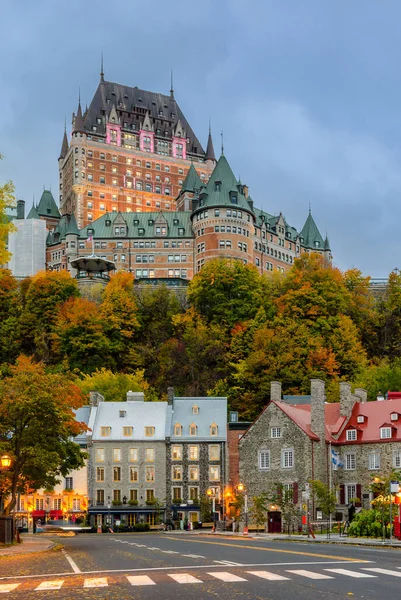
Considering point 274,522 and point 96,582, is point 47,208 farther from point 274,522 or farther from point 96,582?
point 96,582

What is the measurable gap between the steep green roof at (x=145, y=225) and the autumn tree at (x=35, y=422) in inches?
4664

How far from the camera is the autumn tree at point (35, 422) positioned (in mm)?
37219

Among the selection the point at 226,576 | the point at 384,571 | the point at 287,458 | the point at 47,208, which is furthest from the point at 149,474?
the point at 47,208

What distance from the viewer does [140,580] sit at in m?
17.2

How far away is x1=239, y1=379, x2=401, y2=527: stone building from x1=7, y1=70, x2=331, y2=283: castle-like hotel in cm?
7349

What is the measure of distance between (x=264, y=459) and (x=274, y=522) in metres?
5.17

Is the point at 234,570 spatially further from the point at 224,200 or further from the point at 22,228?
the point at 22,228

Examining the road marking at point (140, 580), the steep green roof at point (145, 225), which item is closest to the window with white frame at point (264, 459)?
the road marking at point (140, 580)

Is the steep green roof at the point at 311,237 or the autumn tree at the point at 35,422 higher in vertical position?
the steep green roof at the point at 311,237

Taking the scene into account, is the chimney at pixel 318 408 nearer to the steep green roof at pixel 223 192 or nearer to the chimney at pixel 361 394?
the chimney at pixel 361 394

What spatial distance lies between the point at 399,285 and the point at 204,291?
93.4 ft

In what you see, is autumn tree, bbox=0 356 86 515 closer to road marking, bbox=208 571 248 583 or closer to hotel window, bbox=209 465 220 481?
road marking, bbox=208 571 248 583

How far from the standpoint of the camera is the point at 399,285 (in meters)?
123

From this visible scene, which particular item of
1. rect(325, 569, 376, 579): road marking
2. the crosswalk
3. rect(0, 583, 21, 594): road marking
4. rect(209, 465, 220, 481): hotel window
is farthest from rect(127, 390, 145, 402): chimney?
rect(0, 583, 21, 594): road marking
